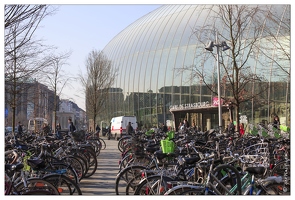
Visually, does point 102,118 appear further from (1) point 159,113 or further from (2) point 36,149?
(2) point 36,149

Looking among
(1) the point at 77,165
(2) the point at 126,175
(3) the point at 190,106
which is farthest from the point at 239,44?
(3) the point at 190,106

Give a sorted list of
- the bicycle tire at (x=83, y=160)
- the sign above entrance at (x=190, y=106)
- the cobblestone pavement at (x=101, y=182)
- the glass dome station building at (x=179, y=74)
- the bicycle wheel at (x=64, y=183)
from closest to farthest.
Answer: the bicycle wheel at (x=64, y=183) → the cobblestone pavement at (x=101, y=182) → the bicycle tire at (x=83, y=160) → the glass dome station building at (x=179, y=74) → the sign above entrance at (x=190, y=106)

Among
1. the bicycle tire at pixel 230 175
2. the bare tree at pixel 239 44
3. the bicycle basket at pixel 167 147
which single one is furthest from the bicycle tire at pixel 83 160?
the bare tree at pixel 239 44

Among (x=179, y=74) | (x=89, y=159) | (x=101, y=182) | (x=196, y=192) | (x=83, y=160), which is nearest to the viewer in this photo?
(x=196, y=192)

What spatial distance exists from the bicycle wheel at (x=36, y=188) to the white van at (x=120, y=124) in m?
23.1

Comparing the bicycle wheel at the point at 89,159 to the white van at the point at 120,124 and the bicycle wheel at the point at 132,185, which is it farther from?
the white van at the point at 120,124

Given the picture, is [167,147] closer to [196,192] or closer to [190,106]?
[196,192]

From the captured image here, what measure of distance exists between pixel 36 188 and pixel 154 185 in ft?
5.46

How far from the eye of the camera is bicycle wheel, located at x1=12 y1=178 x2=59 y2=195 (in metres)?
4.66

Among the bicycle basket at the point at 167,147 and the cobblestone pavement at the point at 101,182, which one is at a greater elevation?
the bicycle basket at the point at 167,147

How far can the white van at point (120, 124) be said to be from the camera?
29.4 meters

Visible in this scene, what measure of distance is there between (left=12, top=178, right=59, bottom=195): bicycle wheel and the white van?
910 inches

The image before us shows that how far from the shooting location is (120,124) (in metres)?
30.0

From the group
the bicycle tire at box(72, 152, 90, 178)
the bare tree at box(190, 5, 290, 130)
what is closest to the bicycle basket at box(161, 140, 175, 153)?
the bicycle tire at box(72, 152, 90, 178)
